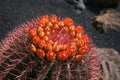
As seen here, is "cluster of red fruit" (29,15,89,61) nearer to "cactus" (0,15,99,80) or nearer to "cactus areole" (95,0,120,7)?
"cactus" (0,15,99,80)

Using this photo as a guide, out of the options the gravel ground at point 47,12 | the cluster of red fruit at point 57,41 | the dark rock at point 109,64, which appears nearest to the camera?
the cluster of red fruit at point 57,41

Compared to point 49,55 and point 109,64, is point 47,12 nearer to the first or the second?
point 109,64

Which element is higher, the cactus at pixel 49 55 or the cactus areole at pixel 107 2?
the cactus areole at pixel 107 2

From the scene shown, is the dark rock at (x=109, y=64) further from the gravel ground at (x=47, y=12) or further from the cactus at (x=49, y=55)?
the cactus at (x=49, y=55)

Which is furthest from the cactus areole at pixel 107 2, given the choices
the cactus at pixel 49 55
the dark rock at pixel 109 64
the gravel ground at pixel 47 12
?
the cactus at pixel 49 55

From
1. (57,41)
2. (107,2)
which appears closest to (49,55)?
(57,41)

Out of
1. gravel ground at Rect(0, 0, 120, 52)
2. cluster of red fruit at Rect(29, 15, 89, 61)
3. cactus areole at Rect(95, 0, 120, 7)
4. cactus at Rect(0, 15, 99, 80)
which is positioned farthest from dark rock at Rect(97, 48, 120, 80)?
cactus areole at Rect(95, 0, 120, 7)
